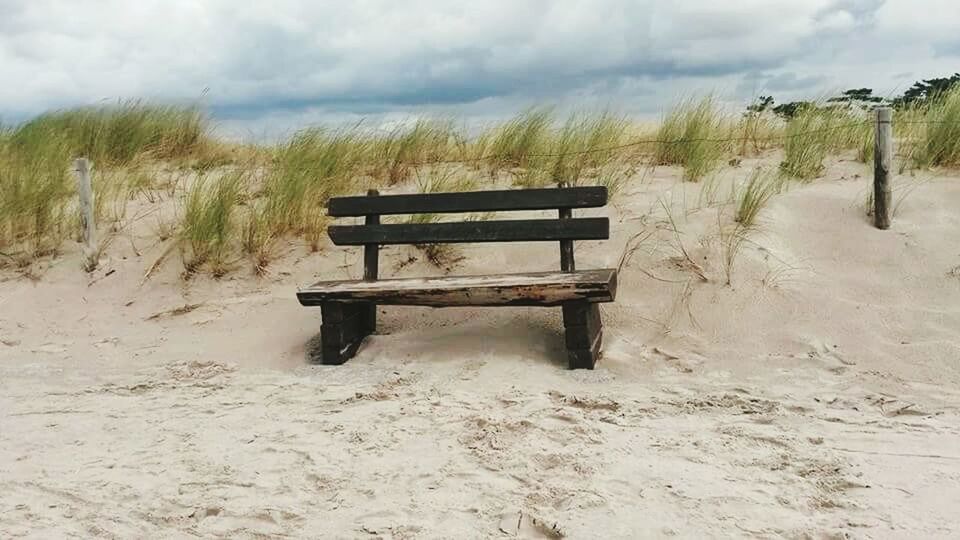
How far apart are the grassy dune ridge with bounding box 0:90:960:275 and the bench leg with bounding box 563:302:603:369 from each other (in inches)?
85.0

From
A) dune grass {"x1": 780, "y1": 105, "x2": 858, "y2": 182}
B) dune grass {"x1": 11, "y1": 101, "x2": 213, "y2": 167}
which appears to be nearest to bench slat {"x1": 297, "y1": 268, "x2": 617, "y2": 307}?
dune grass {"x1": 780, "y1": 105, "x2": 858, "y2": 182}

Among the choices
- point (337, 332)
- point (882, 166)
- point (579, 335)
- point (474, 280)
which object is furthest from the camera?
point (882, 166)

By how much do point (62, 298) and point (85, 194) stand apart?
883 mm

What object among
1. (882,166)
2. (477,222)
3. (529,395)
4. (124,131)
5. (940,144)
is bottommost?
(529,395)

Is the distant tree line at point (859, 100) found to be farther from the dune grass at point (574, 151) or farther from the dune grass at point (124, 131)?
the dune grass at point (124, 131)

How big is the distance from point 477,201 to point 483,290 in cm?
92

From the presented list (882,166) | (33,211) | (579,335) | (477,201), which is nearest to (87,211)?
(33,211)

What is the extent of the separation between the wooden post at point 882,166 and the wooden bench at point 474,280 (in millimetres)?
2275

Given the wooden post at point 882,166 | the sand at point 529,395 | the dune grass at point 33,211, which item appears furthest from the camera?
the dune grass at point 33,211

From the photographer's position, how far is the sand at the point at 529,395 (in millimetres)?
3332

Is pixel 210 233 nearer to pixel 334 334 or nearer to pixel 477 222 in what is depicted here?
pixel 334 334

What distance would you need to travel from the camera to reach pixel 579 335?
518 centimetres

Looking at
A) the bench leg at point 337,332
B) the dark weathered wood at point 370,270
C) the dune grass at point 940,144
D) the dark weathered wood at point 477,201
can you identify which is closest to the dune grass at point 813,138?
the dune grass at point 940,144


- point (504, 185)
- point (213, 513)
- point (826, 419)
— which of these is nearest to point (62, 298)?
point (504, 185)
